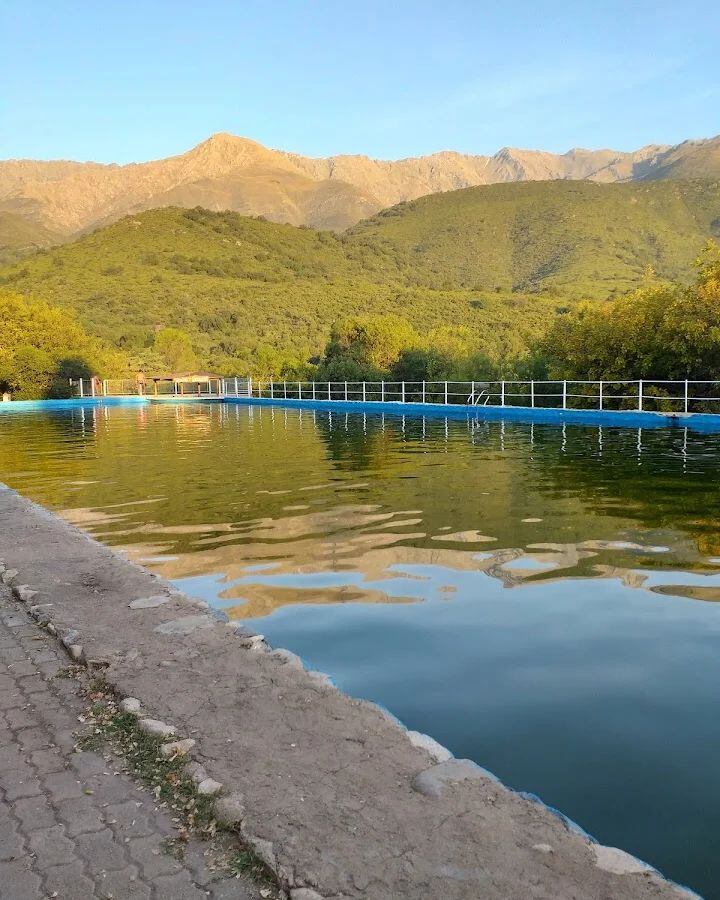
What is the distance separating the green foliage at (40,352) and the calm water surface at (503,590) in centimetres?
5136

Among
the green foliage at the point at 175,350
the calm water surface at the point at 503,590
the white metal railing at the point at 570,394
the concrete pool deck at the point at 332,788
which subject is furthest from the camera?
the green foliage at the point at 175,350

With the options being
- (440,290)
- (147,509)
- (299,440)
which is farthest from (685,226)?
(147,509)

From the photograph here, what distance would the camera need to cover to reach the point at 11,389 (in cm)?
6369

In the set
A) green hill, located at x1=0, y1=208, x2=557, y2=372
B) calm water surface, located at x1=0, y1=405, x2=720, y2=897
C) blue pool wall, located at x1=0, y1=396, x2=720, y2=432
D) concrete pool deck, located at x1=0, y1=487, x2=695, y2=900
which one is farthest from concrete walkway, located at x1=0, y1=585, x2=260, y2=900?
green hill, located at x1=0, y1=208, x2=557, y2=372

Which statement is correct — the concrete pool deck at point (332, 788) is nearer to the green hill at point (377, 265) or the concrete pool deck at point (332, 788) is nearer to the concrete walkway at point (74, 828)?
the concrete walkway at point (74, 828)

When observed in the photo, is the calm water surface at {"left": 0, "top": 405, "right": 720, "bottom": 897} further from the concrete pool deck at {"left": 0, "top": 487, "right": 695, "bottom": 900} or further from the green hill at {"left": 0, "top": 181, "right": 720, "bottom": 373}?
the green hill at {"left": 0, "top": 181, "right": 720, "bottom": 373}

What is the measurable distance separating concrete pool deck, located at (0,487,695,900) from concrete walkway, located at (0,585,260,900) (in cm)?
24

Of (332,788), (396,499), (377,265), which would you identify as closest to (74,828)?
(332,788)

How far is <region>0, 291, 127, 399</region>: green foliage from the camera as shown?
63.4m

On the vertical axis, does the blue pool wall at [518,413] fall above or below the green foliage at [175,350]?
below

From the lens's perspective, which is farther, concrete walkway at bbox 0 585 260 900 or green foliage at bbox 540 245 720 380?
green foliage at bbox 540 245 720 380

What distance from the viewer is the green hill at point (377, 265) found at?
331 ft

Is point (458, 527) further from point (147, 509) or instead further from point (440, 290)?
point (440, 290)

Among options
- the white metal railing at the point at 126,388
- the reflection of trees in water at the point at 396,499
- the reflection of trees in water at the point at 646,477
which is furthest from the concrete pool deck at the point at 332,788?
the white metal railing at the point at 126,388
